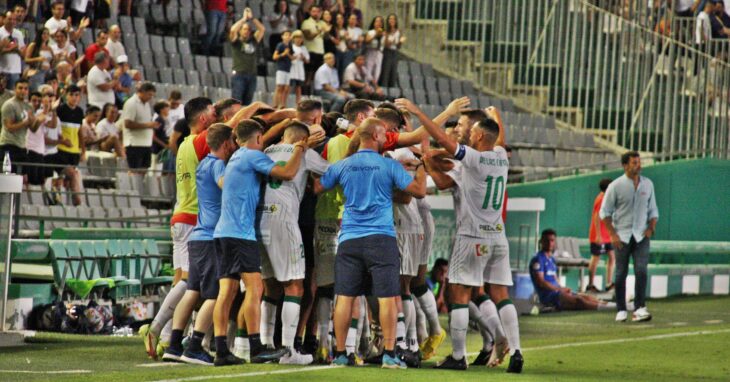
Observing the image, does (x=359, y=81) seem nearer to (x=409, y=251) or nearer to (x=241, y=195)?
(x=409, y=251)

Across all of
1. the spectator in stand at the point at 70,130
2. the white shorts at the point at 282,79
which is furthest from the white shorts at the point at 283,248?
the white shorts at the point at 282,79

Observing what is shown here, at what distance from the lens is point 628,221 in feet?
55.4

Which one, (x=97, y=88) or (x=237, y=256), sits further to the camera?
(x=97, y=88)

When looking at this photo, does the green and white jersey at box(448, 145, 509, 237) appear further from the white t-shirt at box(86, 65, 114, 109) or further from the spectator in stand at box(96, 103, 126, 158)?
the white t-shirt at box(86, 65, 114, 109)

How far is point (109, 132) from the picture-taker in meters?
19.9

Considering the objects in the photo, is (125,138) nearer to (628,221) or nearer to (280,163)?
(628,221)

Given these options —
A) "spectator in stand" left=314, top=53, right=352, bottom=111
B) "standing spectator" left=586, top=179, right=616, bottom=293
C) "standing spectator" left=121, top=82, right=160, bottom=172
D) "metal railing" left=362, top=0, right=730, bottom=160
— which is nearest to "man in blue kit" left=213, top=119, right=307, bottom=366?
"standing spectator" left=121, top=82, right=160, bottom=172

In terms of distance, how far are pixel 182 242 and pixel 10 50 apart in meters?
8.73

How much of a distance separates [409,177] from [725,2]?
1880cm

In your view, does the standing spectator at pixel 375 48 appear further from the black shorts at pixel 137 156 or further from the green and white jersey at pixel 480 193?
the green and white jersey at pixel 480 193

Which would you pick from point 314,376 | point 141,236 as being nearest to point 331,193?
point 314,376

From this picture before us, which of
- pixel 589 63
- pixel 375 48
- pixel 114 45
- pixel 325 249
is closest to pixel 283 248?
pixel 325 249

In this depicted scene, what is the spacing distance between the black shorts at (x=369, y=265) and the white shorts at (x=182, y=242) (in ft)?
4.81

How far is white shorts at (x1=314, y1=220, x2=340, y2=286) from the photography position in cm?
1135
